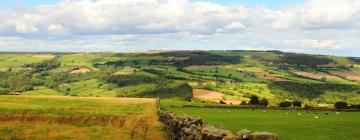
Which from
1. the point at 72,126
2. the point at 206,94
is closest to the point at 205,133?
the point at 72,126

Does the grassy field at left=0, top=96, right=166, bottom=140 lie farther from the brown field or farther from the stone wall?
the brown field

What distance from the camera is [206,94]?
17425 centimetres

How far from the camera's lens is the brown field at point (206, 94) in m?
165

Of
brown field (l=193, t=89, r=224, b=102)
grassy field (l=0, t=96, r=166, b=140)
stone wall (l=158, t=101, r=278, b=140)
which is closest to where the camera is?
stone wall (l=158, t=101, r=278, b=140)

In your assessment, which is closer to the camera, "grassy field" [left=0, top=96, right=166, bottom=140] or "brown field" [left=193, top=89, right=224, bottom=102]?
"grassy field" [left=0, top=96, right=166, bottom=140]

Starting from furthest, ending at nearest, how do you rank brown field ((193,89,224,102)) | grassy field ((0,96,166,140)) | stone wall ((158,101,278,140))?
brown field ((193,89,224,102)) < grassy field ((0,96,166,140)) < stone wall ((158,101,278,140))

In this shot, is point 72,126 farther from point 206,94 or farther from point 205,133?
point 206,94

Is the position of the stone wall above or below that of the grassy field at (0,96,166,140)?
above

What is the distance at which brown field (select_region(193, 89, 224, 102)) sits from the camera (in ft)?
542

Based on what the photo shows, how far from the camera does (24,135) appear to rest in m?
41.9

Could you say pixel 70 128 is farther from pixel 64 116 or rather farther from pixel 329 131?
pixel 329 131

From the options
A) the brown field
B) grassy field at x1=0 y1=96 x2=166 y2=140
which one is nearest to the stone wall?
grassy field at x1=0 y1=96 x2=166 y2=140

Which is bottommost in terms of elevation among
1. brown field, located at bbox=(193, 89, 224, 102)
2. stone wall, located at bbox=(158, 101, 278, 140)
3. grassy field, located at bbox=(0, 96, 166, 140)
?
brown field, located at bbox=(193, 89, 224, 102)

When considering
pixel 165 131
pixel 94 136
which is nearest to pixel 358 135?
pixel 165 131
